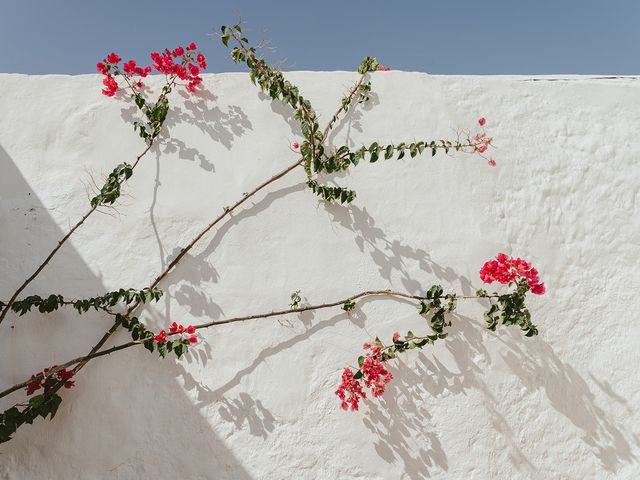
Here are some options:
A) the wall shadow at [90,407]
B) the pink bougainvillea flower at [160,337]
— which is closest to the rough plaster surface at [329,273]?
the wall shadow at [90,407]

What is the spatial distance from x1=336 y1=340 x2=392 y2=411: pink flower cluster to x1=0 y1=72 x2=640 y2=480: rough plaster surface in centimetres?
7

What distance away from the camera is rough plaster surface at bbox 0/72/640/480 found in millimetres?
2078

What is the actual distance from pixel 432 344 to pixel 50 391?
5.56 ft

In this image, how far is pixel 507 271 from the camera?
2.15m

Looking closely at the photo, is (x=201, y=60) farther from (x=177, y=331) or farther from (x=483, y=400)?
(x=483, y=400)

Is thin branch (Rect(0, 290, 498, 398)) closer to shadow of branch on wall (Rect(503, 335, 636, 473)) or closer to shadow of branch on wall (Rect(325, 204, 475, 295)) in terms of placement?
shadow of branch on wall (Rect(325, 204, 475, 295))

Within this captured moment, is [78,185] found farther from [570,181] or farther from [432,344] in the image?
[570,181]

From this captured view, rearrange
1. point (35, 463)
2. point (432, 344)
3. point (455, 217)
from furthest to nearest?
1. point (455, 217)
2. point (432, 344)
3. point (35, 463)

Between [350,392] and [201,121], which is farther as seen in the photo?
[201,121]

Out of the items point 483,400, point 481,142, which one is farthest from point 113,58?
point 483,400

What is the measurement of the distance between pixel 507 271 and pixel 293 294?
100 centimetres

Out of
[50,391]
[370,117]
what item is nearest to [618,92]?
[370,117]

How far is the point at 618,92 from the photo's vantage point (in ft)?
8.54

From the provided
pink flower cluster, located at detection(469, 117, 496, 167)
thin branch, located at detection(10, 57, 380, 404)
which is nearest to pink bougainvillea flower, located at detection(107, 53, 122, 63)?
thin branch, located at detection(10, 57, 380, 404)
